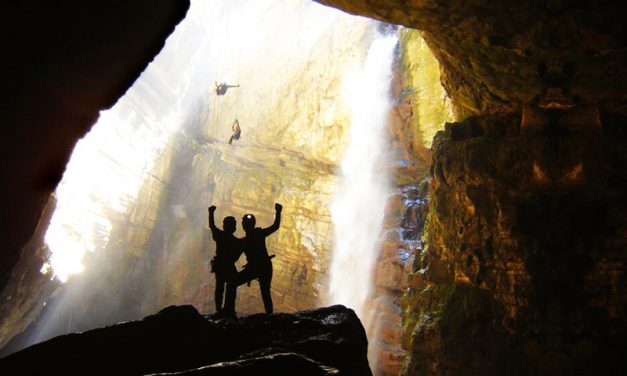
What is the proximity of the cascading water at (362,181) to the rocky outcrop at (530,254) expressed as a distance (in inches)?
365

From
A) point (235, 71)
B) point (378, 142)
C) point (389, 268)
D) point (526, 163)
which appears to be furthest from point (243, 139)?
point (526, 163)

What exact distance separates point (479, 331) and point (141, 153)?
76.9 feet

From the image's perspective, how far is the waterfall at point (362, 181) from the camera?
66.9ft

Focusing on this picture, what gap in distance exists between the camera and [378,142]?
21.2m

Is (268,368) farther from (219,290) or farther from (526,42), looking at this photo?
(526,42)

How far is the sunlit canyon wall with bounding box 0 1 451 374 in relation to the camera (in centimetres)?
1952

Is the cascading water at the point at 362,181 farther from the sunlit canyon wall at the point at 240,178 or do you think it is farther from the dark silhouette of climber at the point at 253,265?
the dark silhouette of climber at the point at 253,265

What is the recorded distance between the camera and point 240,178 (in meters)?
25.5

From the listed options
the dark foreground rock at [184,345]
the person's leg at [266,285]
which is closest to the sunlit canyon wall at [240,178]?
the person's leg at [266,285]

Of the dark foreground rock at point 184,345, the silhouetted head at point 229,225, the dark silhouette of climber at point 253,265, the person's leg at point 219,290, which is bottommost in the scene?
the dark foreground rock at point 184,345

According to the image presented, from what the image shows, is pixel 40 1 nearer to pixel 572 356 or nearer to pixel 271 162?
pixel 572 356

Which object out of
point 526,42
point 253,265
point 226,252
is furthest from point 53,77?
point 526,42

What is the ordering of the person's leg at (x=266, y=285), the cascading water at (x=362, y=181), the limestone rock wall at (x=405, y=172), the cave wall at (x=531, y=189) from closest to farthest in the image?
the person's leg at (x=266, y=285), the cave wall at (x=531, y=189), the limestone rock wall at (x=405, y=172), the cascading water at (x=362, y=181)

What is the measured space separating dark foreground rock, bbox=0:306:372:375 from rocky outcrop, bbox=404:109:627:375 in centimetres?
597
